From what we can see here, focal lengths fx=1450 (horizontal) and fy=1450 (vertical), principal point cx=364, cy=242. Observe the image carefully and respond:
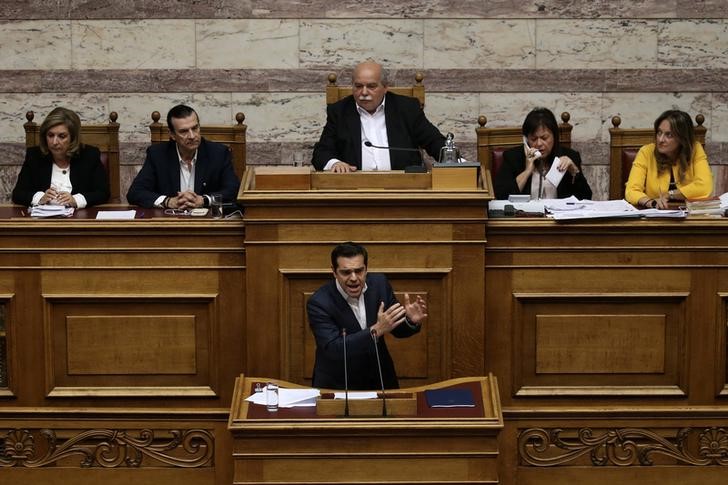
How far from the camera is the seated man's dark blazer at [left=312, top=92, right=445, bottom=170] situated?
7.66 metres

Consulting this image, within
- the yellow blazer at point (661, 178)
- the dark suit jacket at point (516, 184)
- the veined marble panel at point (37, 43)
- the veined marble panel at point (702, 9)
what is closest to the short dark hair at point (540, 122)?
the dark suit jacket at point (516, 184)

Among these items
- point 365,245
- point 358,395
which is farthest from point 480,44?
point 358,395

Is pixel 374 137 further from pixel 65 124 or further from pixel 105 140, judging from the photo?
pixel 65 124

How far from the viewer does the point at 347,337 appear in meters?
5.70

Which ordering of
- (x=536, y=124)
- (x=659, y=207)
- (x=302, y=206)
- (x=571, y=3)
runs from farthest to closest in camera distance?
(x=571, y=3) → (x=536, y=124) → (x=659, y=207) → (x=302, y=206)

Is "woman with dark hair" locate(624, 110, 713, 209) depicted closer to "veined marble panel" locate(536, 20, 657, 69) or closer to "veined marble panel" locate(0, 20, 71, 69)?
"veined marble panel" locate(536, 20, 657, 69)

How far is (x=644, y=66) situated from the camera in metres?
9.44

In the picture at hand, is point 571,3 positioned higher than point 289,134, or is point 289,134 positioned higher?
point 571,3

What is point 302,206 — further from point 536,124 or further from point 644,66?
point 644,66

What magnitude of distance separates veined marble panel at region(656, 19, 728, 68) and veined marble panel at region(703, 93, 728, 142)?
0.21 metres

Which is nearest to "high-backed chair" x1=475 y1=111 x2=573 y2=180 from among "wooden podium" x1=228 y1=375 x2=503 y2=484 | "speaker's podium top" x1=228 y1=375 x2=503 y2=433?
"speaker's podium top" x1=228 y1=375 x2=503 y2=433

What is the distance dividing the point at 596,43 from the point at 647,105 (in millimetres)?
531

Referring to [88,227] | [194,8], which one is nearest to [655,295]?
[88,227]

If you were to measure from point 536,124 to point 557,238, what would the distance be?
3.55ft
